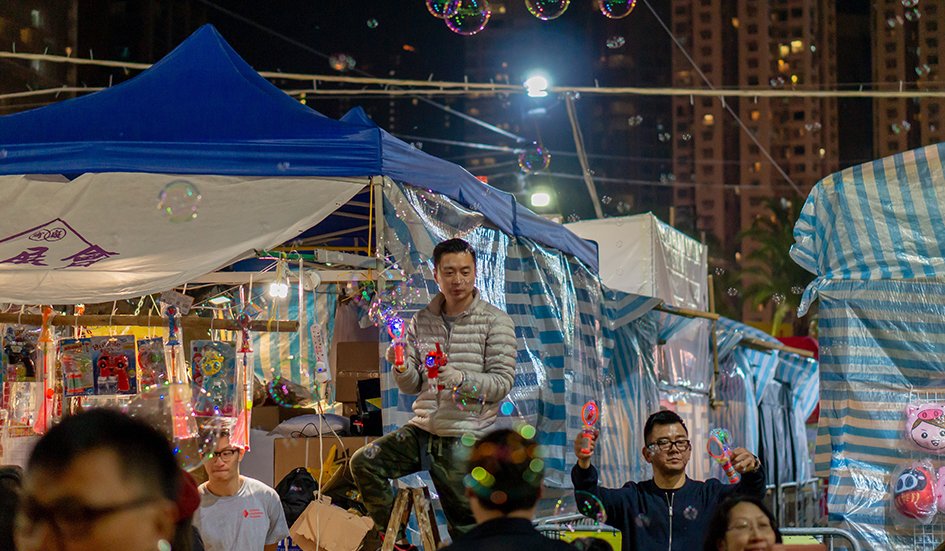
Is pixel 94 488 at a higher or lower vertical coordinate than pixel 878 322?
lower

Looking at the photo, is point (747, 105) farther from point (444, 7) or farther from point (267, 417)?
point (267, 417)

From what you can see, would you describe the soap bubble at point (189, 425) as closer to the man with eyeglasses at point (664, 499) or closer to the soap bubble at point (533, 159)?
the man with eyeglasses at point (664, 499)

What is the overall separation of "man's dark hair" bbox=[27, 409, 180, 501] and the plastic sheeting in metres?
4.55

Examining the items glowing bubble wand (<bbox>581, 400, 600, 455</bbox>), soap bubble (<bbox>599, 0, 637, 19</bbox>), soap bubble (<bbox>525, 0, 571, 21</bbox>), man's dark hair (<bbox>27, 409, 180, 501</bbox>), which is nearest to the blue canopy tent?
glowing bubble wand (<bbox>581, 400, 600, 455</bbox>)

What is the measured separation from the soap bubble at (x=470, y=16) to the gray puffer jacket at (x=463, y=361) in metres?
5.36

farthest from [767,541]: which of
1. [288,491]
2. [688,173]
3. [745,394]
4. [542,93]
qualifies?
[688,173]

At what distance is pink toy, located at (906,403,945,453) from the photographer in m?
7.94

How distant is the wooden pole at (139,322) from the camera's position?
6.64 m

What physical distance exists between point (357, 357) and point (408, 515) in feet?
11.1

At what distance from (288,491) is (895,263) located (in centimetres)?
444

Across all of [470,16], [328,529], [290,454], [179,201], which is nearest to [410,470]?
[328,529]

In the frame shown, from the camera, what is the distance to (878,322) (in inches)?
329

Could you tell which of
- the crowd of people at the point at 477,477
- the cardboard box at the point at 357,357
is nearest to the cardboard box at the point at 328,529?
the crowd of people at the point at 477,477

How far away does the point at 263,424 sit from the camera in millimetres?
9180
